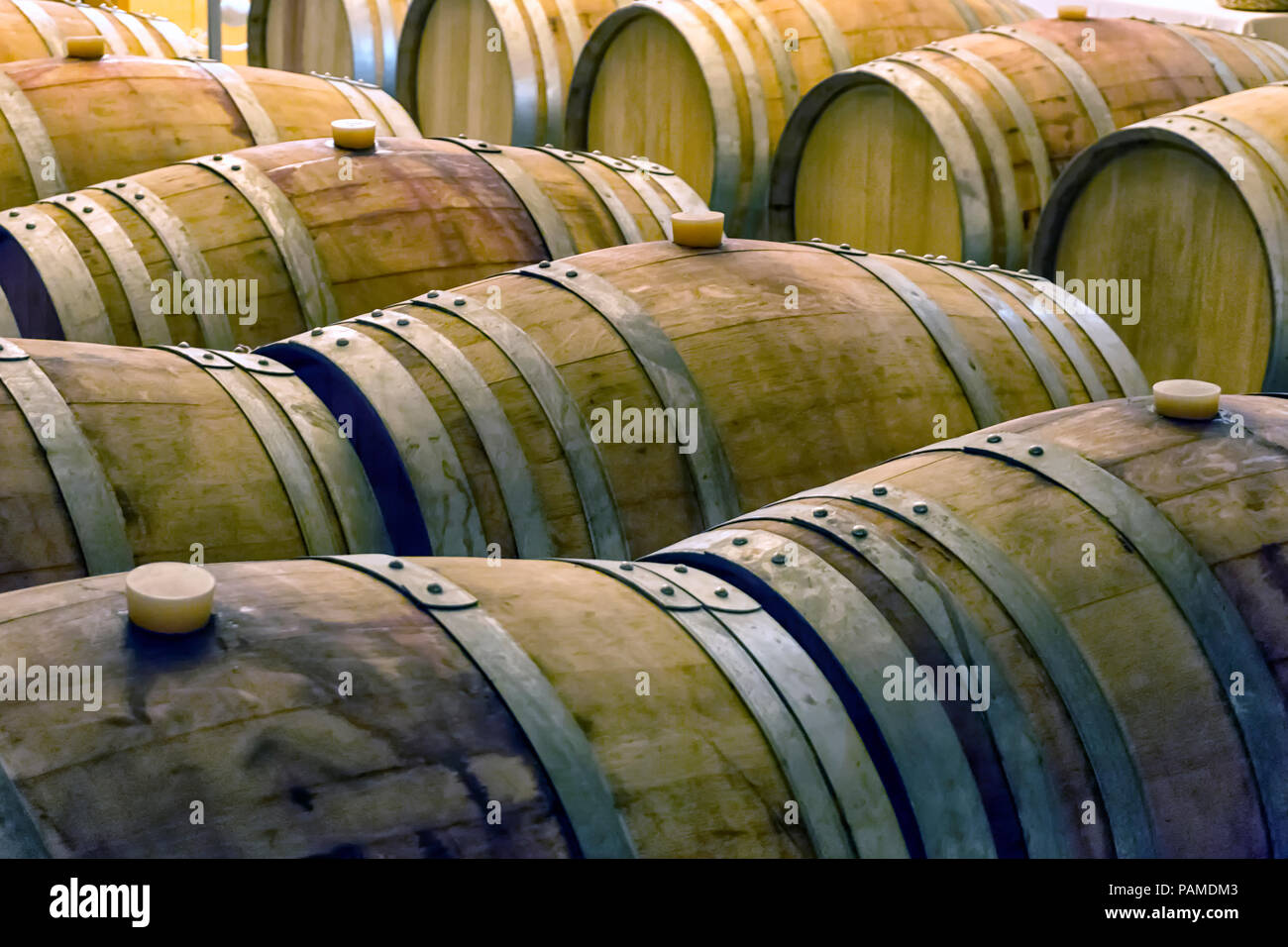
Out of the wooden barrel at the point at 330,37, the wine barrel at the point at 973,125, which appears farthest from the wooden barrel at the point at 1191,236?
the wooden barrel at the point at 330,37

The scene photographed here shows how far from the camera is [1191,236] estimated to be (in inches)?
185

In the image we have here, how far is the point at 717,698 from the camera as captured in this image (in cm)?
210

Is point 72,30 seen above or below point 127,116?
above

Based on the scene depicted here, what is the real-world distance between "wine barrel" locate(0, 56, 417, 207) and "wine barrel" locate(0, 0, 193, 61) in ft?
2.98

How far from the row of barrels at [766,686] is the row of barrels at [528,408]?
0.50 meters

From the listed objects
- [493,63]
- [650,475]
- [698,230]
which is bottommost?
[650,475]

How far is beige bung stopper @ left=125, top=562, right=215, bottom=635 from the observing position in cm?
191

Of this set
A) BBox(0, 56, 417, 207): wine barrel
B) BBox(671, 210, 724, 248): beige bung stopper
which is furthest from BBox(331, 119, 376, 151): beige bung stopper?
BBox(671, 210, 724, 248): beige bung stopper

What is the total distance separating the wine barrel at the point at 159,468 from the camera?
2.69 meters

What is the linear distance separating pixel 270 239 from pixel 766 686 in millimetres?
2339

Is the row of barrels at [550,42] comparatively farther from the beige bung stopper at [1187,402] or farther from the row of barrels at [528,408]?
the beige bung stopper at [1187,402]

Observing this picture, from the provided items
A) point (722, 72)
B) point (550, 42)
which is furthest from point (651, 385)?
point (550, 42)

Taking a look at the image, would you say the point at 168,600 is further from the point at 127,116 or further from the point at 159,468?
the point at 127,116
